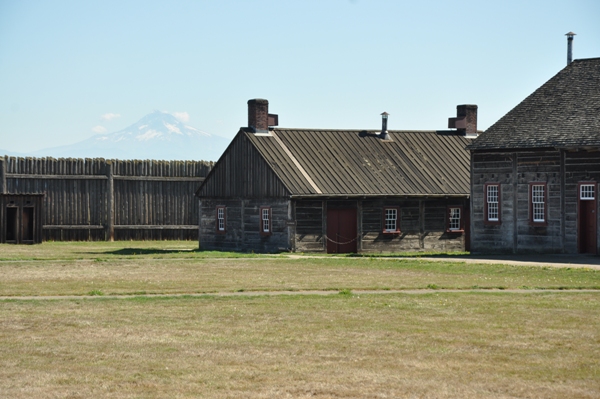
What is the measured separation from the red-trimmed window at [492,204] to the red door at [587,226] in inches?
141

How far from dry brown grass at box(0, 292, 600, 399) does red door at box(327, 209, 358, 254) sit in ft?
75.7

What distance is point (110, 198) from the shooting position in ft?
169

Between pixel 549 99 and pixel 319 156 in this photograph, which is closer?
pixel 549 99

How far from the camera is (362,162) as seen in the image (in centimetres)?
4712

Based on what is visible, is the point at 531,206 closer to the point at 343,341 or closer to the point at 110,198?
the point at 110,198

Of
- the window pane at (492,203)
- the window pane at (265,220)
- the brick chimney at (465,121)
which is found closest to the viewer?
the window pane at (492,203)

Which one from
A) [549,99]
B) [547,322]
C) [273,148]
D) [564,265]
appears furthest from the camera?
[273,148]

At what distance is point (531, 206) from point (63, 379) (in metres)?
29.7

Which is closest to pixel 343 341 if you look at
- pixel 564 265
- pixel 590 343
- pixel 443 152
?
pixel 590 343

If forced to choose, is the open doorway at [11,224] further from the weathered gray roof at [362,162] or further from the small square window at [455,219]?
the small square window at [455,219]

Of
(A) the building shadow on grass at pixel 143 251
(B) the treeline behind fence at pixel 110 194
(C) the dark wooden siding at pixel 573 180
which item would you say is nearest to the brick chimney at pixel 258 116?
(A) the building shadow on grass at pixel 143 251

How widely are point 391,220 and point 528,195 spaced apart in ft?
25.2

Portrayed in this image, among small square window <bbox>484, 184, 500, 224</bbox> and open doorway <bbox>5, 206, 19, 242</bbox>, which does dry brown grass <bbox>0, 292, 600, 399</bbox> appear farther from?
open doorway <bbox>5, 206, 19, 242</bbox>

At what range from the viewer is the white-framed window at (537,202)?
128ft
